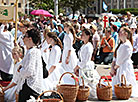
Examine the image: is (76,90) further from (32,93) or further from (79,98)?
(32,93)

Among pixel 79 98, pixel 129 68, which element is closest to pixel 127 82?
pixel 129 68

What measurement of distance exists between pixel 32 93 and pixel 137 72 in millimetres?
6785

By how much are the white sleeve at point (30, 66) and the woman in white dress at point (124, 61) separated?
291 centimetres

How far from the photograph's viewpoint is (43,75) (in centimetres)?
660

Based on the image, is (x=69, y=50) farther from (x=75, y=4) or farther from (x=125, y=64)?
(x=75, y=4)

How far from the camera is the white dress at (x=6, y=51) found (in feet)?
34.4

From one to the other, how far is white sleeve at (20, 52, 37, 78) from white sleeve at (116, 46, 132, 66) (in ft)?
9.47

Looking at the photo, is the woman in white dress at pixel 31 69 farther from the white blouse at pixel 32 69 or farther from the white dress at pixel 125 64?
the white dress at pixel 125 64

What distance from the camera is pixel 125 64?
332 inches

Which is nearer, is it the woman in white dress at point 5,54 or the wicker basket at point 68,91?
the wicker basket at point 68,91

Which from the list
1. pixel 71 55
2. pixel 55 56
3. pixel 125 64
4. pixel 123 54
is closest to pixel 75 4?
pixel 71 55

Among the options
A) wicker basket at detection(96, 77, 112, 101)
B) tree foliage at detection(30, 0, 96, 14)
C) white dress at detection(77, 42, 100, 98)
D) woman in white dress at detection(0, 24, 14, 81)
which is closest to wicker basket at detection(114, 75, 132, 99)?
wicker basket at detection(96, 77, 112, 101)

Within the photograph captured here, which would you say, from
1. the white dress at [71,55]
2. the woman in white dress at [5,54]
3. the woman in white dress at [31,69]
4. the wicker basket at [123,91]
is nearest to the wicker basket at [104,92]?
the wicker basket at [123,91]

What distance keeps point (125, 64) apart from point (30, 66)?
3227 mm
